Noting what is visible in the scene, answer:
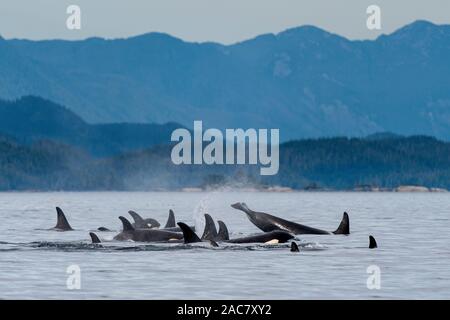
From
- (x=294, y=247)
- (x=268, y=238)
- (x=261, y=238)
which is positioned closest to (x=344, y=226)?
Answer: (x=261, y=238)

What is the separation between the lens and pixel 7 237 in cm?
5500

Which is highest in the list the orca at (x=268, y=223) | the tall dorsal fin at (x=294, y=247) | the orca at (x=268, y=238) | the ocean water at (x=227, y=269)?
the orca at (x=268, y=223)

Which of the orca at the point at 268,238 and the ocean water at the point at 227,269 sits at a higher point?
the orca at the point at 268,238

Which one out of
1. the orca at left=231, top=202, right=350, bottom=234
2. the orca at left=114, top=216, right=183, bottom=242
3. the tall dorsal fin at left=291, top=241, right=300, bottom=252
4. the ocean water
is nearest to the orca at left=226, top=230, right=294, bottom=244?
the ocean water

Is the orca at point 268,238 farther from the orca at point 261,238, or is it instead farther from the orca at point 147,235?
the orca at point 147,235

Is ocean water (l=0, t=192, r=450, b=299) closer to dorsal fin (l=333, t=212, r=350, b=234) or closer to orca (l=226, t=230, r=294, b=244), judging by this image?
orca (l=226, t=230, r=294, b=244)

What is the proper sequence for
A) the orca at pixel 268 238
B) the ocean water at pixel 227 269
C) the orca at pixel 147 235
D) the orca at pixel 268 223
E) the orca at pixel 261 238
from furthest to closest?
the orca at pixel 268 223 < the orca at pixel 147 235 < the orca at pixel 268 238 < the orca at pixel 261 238 < the ocean water at pixel 227 269

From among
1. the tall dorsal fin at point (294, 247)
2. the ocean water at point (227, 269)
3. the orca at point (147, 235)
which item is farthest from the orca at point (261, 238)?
the tall dorsal fin at point (294, 247)

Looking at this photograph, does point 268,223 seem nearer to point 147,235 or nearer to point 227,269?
point 147,235

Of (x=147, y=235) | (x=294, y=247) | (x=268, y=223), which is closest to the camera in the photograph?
(x=294, y=247)

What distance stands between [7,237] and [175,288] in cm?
2556
